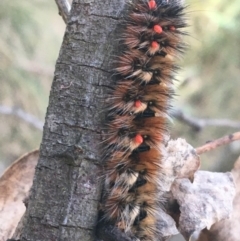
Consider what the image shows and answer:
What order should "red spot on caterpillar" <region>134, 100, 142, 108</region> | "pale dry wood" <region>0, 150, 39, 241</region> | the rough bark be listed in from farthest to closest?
"pale dry wood" <region>0, 150, 39, 241</region> < "red spot on caterpillar" <region>134, 100, 142, 108</region> < the rough bark

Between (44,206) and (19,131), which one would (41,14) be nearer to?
(19,131)

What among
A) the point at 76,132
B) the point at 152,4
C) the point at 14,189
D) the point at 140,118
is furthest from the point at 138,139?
the point at 14,189

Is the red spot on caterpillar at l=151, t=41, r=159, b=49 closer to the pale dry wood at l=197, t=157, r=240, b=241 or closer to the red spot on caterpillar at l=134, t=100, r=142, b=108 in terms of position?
the red spot on caterpillar at l=134, t=100, r=142, b=108

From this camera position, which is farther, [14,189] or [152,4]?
[14,189]

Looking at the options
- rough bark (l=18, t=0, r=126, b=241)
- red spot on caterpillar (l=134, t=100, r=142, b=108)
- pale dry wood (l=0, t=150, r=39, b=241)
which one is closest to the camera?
rough bark (l=18, t=0, r=126, b=241)

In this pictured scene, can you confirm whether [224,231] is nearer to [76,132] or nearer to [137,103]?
[137,103]

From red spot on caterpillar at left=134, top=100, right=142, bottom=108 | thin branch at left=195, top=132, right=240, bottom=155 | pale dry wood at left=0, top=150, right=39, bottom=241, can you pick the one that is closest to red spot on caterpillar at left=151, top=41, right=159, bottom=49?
red spot on caterpillar at left=134, top=100, right=142, bottom=108
